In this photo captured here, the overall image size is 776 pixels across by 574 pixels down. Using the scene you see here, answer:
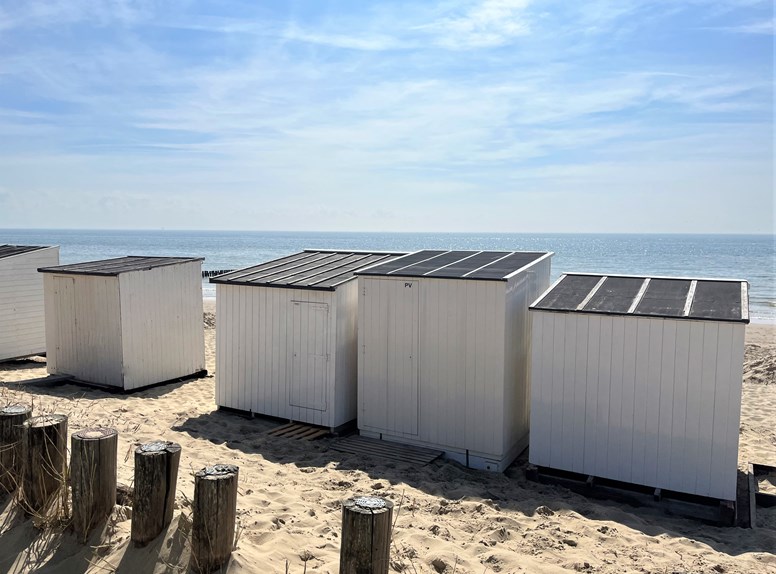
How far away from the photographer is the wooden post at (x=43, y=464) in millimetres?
4984

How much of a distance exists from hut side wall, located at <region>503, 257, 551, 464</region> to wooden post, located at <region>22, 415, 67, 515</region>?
521 cm

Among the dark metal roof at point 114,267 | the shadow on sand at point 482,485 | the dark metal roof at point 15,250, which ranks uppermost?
the dark metal roof at point 15,250

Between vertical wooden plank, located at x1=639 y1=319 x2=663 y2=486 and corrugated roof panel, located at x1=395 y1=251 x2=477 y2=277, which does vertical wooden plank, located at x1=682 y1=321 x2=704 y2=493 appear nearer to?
vertical wooden plank, located at x1=639 y1=319 x2=663 y2=486

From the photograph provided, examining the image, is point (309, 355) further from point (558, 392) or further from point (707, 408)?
point (707, 408)

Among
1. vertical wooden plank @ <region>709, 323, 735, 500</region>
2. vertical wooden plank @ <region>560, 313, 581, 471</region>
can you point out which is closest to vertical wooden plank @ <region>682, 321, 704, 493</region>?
vertical wooden plank @ <region>709, 323, 735, 500</region>

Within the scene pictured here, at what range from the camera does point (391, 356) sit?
30.2ft

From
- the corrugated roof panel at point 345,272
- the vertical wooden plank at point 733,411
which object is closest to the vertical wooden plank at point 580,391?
the vertical wooden plank at point 733,411

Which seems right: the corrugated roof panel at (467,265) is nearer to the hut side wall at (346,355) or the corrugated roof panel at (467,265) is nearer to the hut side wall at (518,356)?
the hut side wall at (518,356)

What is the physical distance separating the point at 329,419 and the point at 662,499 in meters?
4.53

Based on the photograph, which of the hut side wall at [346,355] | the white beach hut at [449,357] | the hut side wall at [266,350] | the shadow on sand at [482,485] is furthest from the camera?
the hut side wall at [266,350]

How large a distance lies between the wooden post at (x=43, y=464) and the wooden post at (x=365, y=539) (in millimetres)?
2425

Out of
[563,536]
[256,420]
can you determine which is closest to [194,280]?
[256,420]

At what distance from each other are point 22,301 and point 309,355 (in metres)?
7.80

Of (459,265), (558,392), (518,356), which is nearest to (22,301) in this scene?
(459,265)
